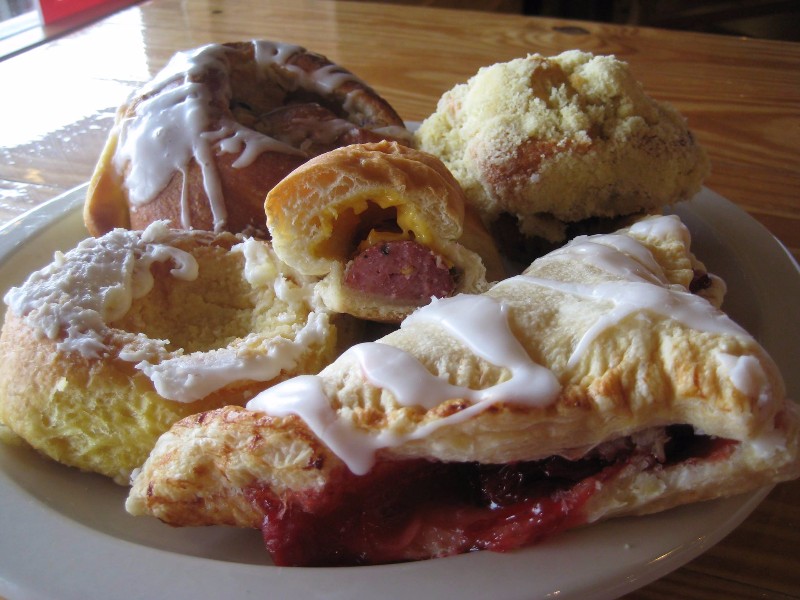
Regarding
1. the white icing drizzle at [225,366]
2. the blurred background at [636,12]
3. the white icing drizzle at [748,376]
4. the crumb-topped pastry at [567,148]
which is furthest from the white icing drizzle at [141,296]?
the blurred background at [636,12]

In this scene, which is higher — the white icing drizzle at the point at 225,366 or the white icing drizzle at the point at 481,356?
the white icing drizzle at the point at 481,356

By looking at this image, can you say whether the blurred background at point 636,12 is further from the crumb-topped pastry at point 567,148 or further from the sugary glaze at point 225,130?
the crumb-topped pastry at point 567,148

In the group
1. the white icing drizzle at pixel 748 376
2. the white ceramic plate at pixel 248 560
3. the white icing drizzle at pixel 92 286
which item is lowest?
the white ceramic plate at pixel 248 560

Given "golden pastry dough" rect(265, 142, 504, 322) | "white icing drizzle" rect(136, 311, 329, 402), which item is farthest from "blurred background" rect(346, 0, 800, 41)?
"white icing drizzle" rect(136, 311, 329, 402)

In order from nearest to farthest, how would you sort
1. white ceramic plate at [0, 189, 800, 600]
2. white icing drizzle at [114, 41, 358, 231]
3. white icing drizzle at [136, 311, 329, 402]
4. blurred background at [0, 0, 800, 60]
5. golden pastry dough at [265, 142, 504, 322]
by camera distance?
white ceramic plate at [0, 189, 800, 600] → white icing drizzle at [136, 311, 329, 402] → golden pastry dough at [265, 142, 504, 322] → white icing drizzle at [114, 41, 358, 231] → blurred background at [0, 0, 800, 60]

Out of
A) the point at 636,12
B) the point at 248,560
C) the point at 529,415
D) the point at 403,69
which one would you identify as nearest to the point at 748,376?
the point at 529,415

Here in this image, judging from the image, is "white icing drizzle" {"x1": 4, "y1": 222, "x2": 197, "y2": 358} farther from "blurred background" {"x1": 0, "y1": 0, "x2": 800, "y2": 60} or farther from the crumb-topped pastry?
"blurred background" {"x1": 0, "y1": 0, "x2": 800, "y2": 60}
